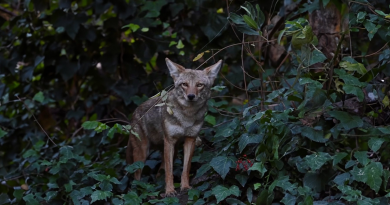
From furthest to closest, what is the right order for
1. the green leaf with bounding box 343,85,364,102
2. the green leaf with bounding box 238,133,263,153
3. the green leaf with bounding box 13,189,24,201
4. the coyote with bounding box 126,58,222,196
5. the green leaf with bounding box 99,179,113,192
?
1. the green leaf with bounding box 13,189,24,201
2. the coyote with bounding box 126,58,222,196
3. the green leaf with bounding box 99,179,113,192
4. the green leaf with bounding box 238,133,263,153
5. the green leaf with bounding box 343,85,364,102

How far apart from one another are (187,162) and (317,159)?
1.58 meters

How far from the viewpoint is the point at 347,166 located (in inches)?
249

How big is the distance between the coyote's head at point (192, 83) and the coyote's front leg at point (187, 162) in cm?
51

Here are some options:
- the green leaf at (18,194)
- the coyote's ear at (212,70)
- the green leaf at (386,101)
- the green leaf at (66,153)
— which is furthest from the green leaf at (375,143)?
the green leaf at (18,194)

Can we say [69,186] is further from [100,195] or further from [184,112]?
[184,112]

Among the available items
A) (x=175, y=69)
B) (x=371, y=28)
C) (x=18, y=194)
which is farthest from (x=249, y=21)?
(x=18, y=194)

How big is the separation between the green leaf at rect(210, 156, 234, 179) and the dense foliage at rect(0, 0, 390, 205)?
2 centimetres

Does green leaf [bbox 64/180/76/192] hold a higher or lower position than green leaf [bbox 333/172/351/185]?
lower

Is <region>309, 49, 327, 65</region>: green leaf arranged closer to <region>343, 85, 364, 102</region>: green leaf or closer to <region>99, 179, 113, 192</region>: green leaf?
<region>343, 85, 364, 102</region>: green leaf

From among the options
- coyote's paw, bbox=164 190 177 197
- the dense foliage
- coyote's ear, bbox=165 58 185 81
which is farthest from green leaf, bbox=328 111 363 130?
coyote's paw, bbox=164 190 177 197

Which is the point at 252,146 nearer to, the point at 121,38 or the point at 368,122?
the point at 368,122

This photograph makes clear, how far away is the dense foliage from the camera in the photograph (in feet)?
21.1

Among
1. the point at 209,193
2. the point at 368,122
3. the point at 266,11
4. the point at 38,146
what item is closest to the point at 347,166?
the point at 368,122

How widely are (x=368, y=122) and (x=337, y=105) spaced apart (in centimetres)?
40
